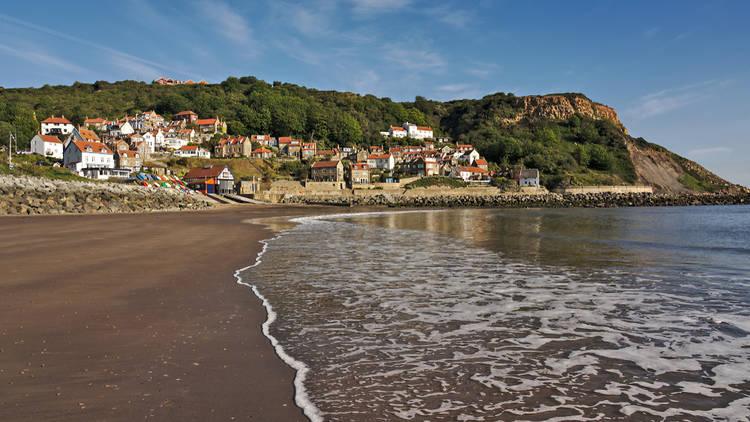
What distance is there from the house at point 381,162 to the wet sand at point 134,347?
299 ft

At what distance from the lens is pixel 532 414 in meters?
3.46

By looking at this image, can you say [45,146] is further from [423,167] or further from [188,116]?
[423,167]

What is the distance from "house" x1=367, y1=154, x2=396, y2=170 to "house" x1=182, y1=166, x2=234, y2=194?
124 ft

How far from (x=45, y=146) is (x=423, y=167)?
249 feet

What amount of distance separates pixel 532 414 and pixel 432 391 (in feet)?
2.88

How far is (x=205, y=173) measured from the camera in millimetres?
71062

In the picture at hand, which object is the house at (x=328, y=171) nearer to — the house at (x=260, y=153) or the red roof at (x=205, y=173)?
the house at (x=260, y=153)

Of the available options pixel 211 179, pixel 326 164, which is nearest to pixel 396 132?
pixel 326 164

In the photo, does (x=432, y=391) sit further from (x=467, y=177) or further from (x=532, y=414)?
(x=467, y=177)

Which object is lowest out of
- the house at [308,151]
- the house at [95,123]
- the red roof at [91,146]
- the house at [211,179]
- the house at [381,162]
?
the house at [211,179]

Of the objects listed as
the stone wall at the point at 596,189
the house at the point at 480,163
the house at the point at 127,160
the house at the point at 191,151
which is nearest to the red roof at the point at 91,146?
the house at the point at 127,160

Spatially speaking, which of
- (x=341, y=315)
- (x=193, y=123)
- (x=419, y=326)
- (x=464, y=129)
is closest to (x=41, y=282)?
(x=341, y=315)

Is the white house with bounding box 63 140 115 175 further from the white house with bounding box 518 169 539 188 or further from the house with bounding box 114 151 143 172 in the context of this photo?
the white house with bounding box 518 169 539 188

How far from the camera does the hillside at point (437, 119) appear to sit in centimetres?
11838
